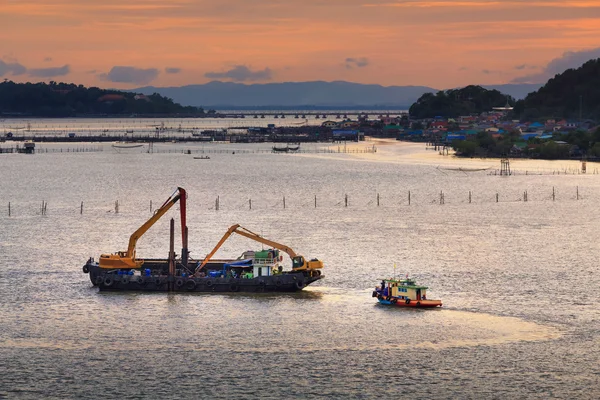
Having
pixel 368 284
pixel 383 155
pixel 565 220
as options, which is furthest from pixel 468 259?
pixel 383 155

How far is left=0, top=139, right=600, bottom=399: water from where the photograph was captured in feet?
115

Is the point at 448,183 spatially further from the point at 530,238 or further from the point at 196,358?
the point at 196,358

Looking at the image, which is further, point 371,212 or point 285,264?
point 371,212

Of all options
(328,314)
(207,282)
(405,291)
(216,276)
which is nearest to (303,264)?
(216,276)

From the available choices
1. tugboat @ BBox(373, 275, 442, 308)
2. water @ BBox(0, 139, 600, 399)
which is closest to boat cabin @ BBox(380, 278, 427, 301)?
tugboat @ BBox(373, 275, 442, 308)

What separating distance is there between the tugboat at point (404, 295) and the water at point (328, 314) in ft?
2.56

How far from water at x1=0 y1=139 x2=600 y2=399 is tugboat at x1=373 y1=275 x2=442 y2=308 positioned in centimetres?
78

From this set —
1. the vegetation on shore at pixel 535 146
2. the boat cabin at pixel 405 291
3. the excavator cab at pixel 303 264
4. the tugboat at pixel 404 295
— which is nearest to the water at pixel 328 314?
the tugboat at pixel 404 295

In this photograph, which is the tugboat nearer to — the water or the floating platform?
the water

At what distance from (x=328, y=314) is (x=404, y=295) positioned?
3.80m

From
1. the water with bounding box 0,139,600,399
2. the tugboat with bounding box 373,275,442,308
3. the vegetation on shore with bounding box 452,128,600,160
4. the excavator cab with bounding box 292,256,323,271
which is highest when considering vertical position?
the vegetation on shore with bounding box 452,128,600,160

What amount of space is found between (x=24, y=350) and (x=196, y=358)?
6.70 meters

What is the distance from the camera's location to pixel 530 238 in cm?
6919

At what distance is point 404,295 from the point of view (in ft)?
149
